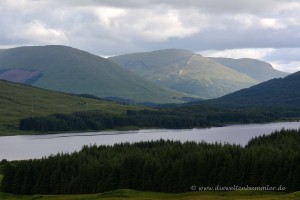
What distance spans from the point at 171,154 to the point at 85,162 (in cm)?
2114

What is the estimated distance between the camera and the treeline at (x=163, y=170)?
120 m

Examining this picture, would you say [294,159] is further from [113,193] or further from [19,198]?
[19,198]

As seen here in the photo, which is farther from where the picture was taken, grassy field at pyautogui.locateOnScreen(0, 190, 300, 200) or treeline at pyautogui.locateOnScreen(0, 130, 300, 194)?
treeline at pyautogui.locateOnScreen(0, 130, 300, 194)

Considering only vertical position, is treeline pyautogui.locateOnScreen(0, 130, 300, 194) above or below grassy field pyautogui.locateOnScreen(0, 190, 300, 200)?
above

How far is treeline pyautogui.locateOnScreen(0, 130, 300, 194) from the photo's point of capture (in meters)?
120

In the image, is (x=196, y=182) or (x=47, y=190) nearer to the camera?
(x=196, y=182)

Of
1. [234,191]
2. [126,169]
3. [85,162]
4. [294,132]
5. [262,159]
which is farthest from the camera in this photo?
[294,132]

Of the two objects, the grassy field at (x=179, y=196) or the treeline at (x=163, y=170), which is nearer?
the grassy field at (x=179, y=196)

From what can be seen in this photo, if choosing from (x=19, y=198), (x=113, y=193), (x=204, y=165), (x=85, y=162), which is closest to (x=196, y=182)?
(x=204, y=165)

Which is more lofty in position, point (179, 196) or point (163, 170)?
point (163, 170)

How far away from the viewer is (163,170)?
128125 mm

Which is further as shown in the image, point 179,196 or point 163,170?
point 163,170

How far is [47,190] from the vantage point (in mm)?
139750

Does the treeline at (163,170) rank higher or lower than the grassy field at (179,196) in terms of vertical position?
higher
